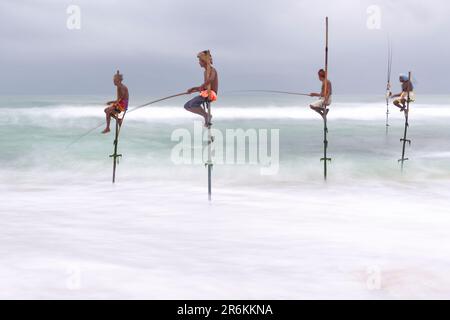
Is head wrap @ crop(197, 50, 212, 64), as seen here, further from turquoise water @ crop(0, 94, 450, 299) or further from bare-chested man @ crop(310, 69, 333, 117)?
bare-chested man @ crop(310, 69, 333, 117)

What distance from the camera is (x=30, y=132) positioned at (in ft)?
75.9

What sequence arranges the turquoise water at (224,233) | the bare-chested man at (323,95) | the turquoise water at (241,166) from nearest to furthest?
the turquoise water at (224,233) < the bare-chested man at (323,95) < the turquoise water at (241,166)

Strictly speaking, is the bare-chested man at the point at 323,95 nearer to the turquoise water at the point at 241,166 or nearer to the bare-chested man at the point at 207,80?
the turquoise water at the point at 241,166

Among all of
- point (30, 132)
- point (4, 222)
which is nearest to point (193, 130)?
point (30, 132)

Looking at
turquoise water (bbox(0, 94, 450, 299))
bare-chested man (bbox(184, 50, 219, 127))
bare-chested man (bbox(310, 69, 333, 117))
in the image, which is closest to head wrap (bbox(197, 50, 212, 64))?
bare-chested man (bbox(184, 50, 219, 127))

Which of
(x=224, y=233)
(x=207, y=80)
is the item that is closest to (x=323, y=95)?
(x=207, y=80)

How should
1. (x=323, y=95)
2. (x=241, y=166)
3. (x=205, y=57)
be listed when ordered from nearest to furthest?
Answer: (x=205, y=57) → (x=323, y=95) → (x=241, y=166)

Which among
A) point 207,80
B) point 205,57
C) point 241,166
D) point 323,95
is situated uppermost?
point 205,57

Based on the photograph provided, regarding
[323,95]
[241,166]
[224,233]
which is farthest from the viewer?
[241,166]

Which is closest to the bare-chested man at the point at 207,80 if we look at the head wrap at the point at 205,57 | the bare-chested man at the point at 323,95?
the head wrap at the point at 205,57

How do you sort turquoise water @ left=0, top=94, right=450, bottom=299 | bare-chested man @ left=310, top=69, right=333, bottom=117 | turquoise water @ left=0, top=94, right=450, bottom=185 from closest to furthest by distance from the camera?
turquoise water @ left=0, top=94, right=450, bottom=299 → bare-chested man @ left=310, top=69, right=333, bottom=117 → turquoise water @ left=0, top=94, right=450, bottom=185

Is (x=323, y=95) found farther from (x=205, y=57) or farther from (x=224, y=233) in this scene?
(x=224, y=233)

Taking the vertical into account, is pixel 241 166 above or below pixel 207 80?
below

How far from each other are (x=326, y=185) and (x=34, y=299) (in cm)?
663
